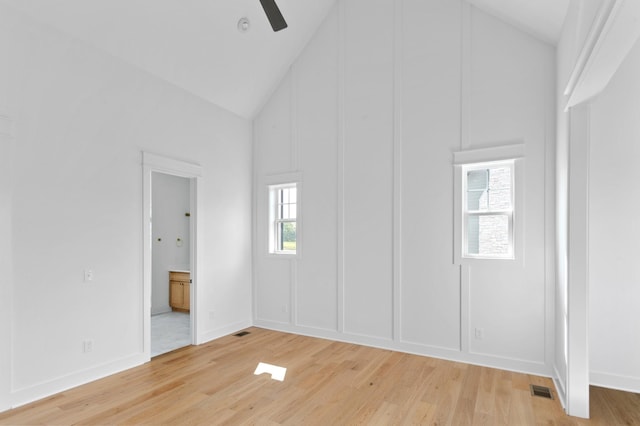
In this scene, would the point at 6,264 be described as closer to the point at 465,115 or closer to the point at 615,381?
the point at 465,115

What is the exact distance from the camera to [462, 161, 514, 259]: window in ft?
12.7

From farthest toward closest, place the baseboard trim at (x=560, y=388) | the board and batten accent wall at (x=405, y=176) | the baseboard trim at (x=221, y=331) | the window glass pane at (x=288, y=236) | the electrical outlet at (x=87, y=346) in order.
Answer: the window glass pane at (x=288, y=236) < the baseboard trim at (x=221, y=331) < the board and batten accent wall at (x=405, y=176) < the electrical outlet at (x=87, y=346) < the baseboard trim at (x=560, y=388)

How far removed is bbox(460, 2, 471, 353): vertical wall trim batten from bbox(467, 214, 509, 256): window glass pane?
0.17 meters

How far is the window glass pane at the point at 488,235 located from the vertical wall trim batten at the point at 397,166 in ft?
2.71

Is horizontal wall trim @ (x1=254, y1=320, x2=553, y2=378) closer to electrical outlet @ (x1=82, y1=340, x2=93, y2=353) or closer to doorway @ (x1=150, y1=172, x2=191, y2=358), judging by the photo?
doorway @ (x1=150, y1=172, x2=191, y2=358)

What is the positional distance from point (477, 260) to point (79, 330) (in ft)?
13.6

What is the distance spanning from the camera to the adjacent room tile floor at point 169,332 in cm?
459

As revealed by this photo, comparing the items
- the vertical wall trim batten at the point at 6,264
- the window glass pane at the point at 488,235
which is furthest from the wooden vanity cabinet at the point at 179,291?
the window glass pane at the point at 488,235

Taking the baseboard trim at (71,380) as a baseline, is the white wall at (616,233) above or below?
above

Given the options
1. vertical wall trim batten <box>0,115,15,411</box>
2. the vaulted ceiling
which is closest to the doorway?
the vaulted ceiling

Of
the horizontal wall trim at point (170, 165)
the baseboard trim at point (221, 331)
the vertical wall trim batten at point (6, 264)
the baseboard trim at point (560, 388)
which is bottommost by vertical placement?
the baseboard trim at point (221, 331)

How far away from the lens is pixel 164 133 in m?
4.31

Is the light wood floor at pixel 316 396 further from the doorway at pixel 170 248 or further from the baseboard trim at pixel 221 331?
the doorway at pixel 170 248

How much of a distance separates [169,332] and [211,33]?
13.6 feet
